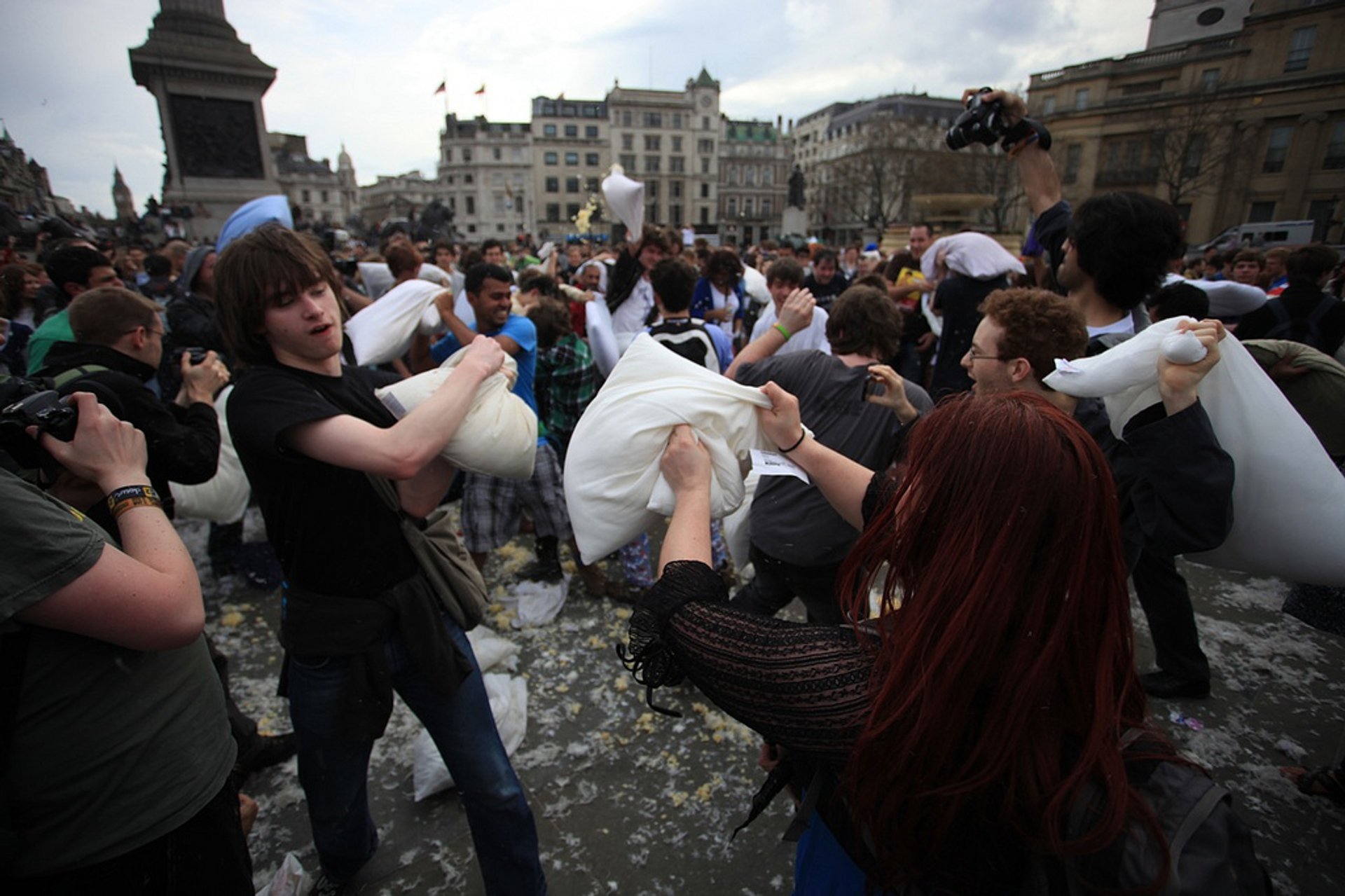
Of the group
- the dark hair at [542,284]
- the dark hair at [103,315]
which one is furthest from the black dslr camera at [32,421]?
the dark hair at [542,284]

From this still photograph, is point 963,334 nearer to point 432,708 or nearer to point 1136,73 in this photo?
point 432,708

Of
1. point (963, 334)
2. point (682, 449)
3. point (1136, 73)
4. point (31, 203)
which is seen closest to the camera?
point (682, 449)

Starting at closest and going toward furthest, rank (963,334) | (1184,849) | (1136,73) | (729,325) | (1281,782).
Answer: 1. (1184,849)
2. (1281,782)
3. (963,334)
4. (729,325)
5. (1136,73)

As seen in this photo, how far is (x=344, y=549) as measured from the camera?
1.72 m

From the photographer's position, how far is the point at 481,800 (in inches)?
72.7

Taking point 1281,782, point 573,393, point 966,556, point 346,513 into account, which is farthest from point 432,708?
point 1281,782

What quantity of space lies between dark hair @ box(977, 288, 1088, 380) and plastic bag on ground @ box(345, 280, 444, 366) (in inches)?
127

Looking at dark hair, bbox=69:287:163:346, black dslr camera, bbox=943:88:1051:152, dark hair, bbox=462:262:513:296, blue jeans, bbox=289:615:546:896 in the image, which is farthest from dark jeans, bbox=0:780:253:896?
black dslr camera, bbox=943:88:1051:152

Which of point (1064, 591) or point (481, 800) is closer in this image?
point (1064, 591)

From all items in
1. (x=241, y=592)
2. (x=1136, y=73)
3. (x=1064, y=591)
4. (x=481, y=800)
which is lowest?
(x=241, y=592)

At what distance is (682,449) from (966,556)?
662 millimetres

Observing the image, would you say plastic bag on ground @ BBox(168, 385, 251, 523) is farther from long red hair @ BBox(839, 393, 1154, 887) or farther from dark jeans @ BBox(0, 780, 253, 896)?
long red hair @ BBox(839, 393, 1154, 887)

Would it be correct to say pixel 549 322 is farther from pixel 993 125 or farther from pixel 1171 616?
pixel 1171 616

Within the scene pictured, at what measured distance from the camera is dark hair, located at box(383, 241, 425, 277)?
549cm
